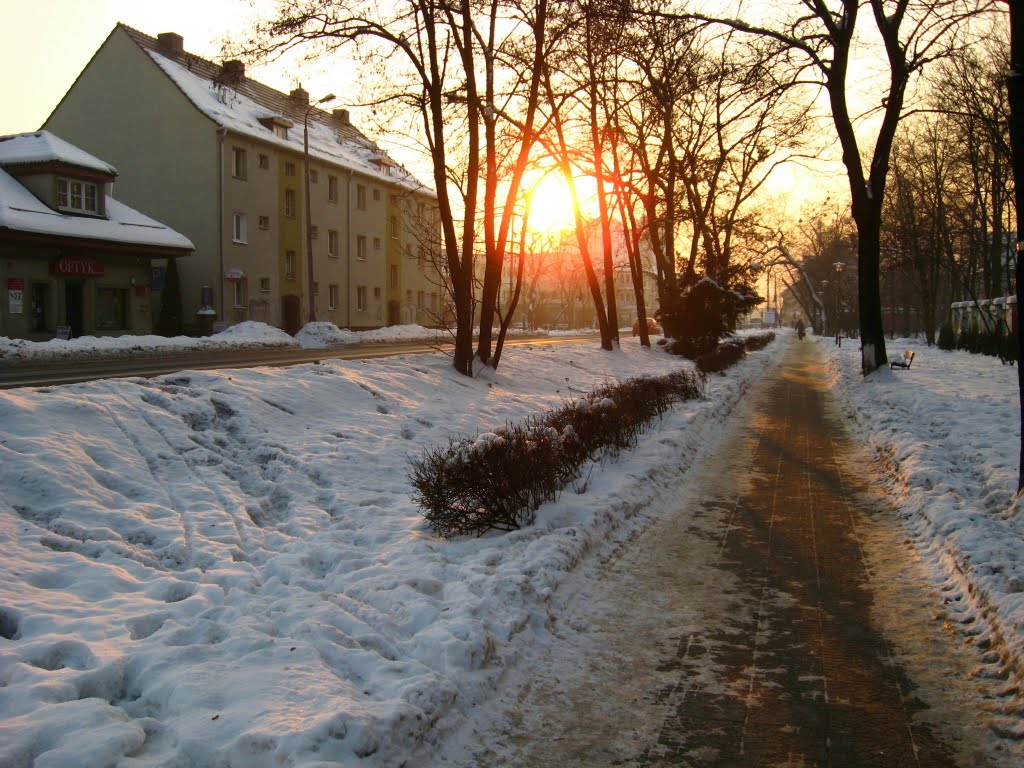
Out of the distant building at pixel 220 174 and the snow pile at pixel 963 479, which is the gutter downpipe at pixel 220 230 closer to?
the distant building at pixel 220 174

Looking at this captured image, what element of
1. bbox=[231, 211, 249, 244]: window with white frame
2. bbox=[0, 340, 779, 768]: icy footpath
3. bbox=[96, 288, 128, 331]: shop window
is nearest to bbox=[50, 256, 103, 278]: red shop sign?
bbox=[96, 288, 128, 331]: shop window

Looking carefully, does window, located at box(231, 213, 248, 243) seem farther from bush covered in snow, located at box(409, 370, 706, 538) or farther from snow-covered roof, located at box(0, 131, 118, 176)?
bush covered in snow, located at box(409, 370, 706, 538)

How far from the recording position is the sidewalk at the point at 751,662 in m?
3.86

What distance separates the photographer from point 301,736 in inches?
138

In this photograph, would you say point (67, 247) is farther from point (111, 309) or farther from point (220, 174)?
point (220, 174)

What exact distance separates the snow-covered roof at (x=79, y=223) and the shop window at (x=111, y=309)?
2202 millimetres

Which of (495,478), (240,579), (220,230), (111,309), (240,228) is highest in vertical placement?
(240,228)

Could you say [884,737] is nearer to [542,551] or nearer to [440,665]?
[440,665]

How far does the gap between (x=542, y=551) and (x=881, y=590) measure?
2573 mm

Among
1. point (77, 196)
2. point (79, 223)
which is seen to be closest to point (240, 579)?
point (79, 223)

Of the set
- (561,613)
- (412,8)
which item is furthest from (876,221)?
(561,613)

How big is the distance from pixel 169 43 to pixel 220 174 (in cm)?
926

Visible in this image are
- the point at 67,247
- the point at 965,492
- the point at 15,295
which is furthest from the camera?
the point at 67,247

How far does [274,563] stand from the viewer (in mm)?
5922
